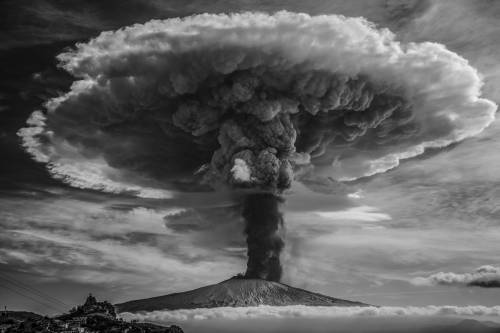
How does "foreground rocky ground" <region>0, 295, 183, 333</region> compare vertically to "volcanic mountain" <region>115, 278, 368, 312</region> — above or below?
below

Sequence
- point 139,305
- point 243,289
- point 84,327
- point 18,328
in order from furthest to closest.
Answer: point 139,305 → point 243,289 → point 84,327 → point 18,328

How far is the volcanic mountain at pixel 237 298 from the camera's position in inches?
3789

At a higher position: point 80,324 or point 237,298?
point 237,298

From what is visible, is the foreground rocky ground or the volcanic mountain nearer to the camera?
the foreground rocky ground

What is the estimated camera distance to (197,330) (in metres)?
169

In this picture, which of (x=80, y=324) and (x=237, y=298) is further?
(x=237, y=298)

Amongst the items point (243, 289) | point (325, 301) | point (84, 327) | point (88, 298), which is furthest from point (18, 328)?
point (325, 301)

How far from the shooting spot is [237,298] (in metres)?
105

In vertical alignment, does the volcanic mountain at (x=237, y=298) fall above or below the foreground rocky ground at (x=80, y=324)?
above

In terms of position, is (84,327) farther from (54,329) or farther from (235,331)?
(235,331)

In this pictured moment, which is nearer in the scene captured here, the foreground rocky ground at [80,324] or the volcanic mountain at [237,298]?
the foreground rocky ground at [80,324]

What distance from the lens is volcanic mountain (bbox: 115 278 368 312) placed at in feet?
316

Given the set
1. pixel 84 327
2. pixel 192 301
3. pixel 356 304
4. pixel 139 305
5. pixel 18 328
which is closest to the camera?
pixel 18 328

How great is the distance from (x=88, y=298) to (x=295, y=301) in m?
44.7
